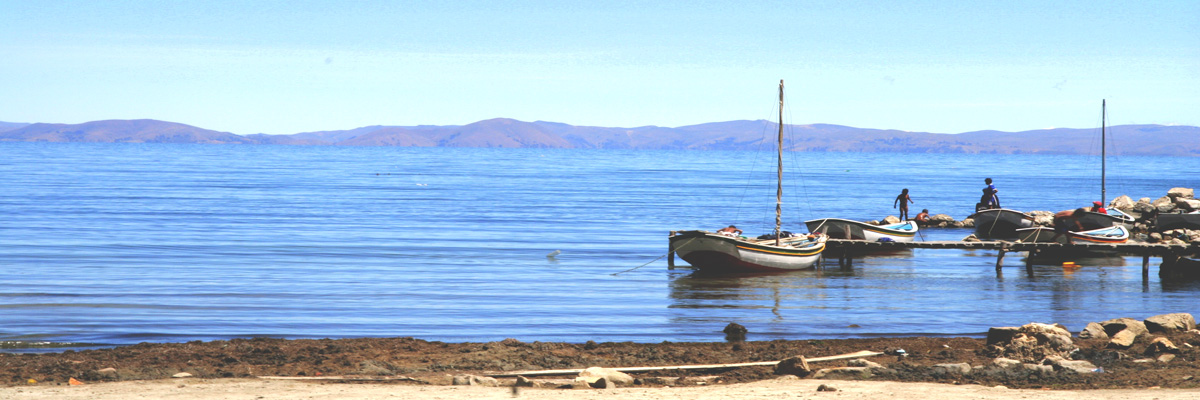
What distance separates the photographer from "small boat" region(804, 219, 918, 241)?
36.1 m

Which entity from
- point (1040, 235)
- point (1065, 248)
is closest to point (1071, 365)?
point (1065, 248)

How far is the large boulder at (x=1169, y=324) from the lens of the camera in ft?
56.9

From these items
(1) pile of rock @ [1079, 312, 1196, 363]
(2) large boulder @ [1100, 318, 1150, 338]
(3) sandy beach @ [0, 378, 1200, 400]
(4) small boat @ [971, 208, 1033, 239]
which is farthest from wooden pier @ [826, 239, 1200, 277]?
(3) sandy beach @ [0, 378, 1200, 400]

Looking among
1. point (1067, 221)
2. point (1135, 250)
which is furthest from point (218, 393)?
point (1067, 221)

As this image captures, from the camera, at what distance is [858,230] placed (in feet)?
122

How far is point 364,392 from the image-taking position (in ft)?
38.0

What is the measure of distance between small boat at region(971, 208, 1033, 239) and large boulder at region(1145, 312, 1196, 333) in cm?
2489

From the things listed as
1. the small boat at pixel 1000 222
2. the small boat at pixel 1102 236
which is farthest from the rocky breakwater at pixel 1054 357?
the small boat at pixel 1000 222

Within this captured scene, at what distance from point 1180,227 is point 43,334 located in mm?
41410

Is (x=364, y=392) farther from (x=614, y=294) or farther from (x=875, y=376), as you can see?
(x=614, y=294)

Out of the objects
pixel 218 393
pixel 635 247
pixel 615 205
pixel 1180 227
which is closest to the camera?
pixel 218 393

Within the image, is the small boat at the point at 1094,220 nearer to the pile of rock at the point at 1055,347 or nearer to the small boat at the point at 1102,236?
the small boat at the point at 1102,236

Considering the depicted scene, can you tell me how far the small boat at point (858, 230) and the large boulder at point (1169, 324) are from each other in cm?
1645

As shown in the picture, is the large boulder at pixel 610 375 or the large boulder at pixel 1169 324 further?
the large boulder at pixel 1169 324
